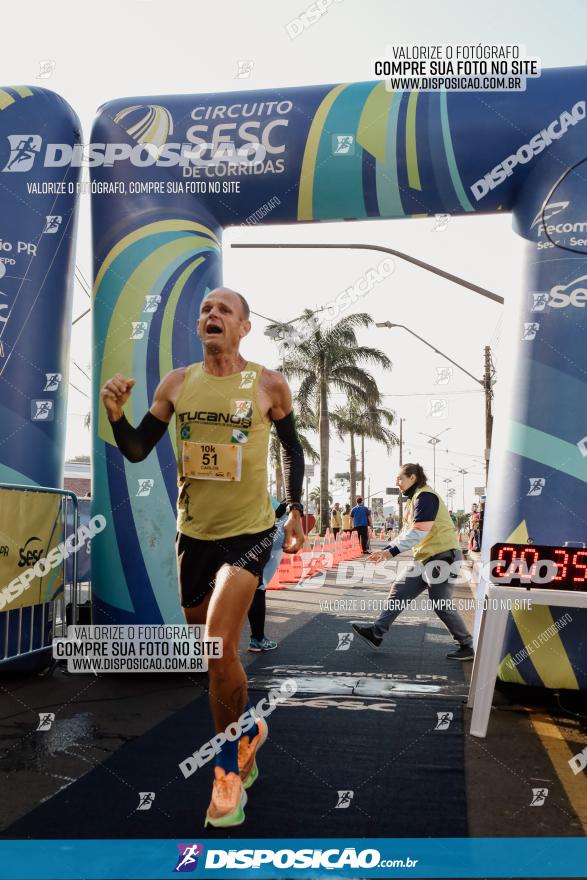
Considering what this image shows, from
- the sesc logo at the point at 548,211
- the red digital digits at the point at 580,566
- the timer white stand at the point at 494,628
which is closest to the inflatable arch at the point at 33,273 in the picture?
the sesc logo at the point at 548,211

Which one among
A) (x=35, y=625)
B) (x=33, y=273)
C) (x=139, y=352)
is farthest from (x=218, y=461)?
(x=33, y=273)

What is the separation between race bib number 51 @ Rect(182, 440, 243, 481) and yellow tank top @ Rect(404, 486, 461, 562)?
4.20m

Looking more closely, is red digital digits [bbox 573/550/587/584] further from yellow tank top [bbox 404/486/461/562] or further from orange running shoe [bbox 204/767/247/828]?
yellow tank top [bbox 404/486/461/562]

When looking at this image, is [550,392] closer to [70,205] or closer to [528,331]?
[528,331]

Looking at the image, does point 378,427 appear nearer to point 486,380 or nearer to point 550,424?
point 486,380

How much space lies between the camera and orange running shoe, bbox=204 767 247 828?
3.61 metres

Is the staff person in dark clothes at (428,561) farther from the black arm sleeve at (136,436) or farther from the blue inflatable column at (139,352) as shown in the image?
the black arm sleeve at (136,436)

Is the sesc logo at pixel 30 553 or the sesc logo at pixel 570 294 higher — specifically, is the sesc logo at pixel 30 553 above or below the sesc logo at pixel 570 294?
below

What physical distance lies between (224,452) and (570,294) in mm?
3428

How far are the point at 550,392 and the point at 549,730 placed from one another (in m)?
2.41

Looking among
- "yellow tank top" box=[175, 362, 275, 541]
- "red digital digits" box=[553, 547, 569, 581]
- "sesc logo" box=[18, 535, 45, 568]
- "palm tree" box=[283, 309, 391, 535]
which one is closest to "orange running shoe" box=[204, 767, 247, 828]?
"yellow tank top" box=[175, 362, 275, 541]

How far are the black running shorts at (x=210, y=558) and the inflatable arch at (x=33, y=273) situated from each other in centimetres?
350

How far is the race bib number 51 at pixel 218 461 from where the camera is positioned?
414 cm

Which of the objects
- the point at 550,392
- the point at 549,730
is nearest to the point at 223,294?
the point at 550,392
